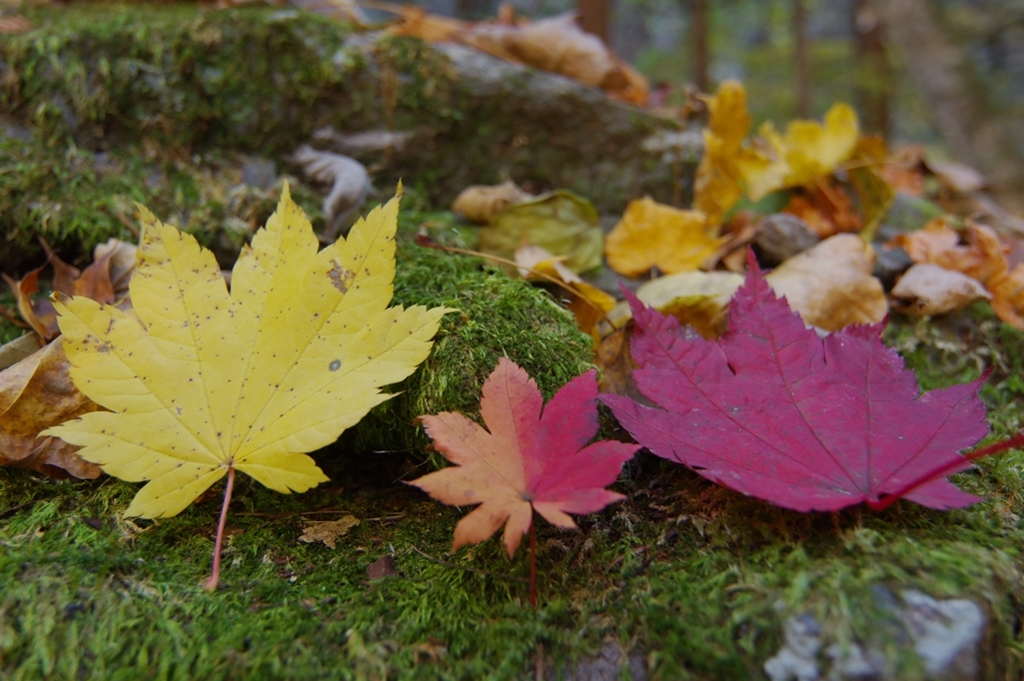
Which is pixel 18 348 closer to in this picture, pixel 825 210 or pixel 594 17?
pixel 825 210

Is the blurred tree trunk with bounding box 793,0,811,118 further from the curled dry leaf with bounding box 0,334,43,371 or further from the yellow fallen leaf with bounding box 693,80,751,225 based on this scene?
the curled dry leaf with bounding box 0,334,43,371

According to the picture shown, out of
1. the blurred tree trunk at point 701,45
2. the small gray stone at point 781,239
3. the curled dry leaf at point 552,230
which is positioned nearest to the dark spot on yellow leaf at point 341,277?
the curled dry leaf at point 552,230

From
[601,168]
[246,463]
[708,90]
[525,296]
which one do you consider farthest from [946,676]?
[708,90]

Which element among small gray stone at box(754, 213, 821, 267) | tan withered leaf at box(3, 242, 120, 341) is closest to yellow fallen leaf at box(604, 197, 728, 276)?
small gray stone at box(754, 213, 821, 267)

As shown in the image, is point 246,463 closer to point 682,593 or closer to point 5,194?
point 682,593

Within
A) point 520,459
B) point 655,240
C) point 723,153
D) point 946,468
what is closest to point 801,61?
point 723,153
